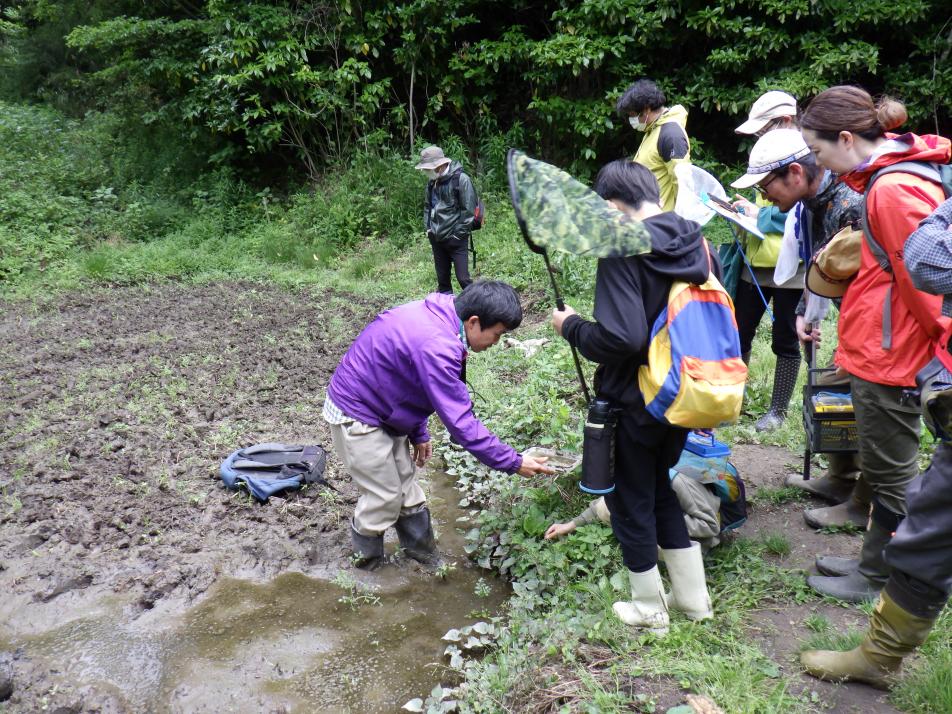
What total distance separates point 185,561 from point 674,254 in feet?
10.4

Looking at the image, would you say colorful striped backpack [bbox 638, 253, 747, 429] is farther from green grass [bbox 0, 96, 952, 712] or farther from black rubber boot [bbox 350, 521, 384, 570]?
black rubber boot [bbox 350, 521, 384, 570]

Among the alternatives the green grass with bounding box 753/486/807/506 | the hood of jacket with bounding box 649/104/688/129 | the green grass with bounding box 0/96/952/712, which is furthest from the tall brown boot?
the hood of jacket with bounding box 649/104/688/129

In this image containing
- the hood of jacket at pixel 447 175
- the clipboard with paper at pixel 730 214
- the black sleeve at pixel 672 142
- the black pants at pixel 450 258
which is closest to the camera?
the clipboard with paper at pixel 730 214

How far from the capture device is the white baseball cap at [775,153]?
308 cm

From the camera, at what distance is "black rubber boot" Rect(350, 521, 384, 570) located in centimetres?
Result: 379

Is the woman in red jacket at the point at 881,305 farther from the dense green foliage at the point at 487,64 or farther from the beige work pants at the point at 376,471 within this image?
the dense green foliage at the point at 487,64

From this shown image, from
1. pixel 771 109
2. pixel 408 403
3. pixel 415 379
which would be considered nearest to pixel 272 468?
pixel 408 403

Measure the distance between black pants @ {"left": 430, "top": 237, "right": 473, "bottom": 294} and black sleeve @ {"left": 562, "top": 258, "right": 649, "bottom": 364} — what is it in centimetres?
551

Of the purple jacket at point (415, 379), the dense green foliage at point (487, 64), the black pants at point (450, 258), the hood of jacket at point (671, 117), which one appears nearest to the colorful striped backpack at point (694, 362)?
the purple jacket at point (415, 379)

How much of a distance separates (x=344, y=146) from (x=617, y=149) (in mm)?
4671

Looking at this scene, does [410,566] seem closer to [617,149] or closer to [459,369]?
[459,369]

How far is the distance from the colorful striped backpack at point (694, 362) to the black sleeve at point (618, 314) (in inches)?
3.5

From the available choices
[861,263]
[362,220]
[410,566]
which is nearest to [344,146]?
[362,220]

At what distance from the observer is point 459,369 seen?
3158 millimetres
